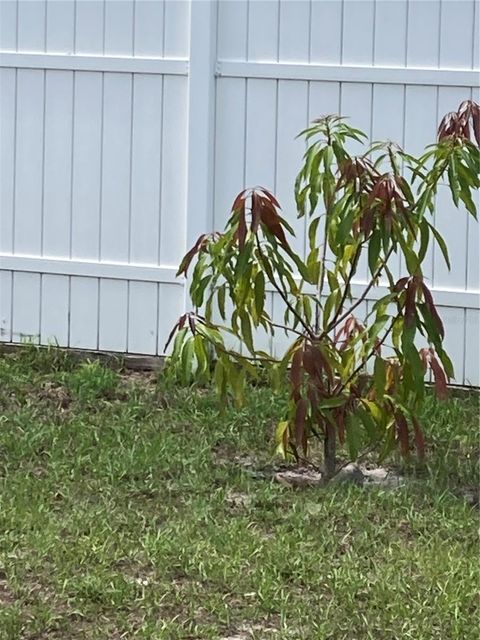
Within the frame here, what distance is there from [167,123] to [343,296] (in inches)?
76.8

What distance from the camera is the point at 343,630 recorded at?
14.2 feet

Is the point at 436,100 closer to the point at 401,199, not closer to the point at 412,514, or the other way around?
the point at 401,199

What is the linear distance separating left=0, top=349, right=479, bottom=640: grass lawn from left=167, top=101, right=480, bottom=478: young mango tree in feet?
0.83

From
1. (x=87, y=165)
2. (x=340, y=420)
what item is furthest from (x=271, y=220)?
(x=87, y=165)

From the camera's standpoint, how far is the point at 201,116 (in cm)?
702

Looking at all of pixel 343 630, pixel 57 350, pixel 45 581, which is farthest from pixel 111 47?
pixel 343 630

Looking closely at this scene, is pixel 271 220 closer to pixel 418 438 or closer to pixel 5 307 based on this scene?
pixel 418 438

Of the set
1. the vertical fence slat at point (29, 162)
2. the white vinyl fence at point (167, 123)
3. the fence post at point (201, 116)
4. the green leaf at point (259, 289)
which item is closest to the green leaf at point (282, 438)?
the green leaf at point (259, 289)

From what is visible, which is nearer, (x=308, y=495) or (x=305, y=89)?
(x=308, y=495)

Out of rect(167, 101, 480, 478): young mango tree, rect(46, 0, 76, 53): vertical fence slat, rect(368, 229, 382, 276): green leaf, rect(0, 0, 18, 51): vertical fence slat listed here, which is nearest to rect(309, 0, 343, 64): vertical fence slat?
rect(46, 0, 76, 53): vertical fence slat

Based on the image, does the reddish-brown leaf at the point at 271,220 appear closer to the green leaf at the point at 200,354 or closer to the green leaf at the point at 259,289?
the green leaf at the point at 259,289

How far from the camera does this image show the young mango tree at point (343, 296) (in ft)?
16.9

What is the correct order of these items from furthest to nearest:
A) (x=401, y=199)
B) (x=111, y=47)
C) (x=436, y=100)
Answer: (x=111, y=47), (x=436, y=100), (x=401, y=199)

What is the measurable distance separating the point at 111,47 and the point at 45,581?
332cm
